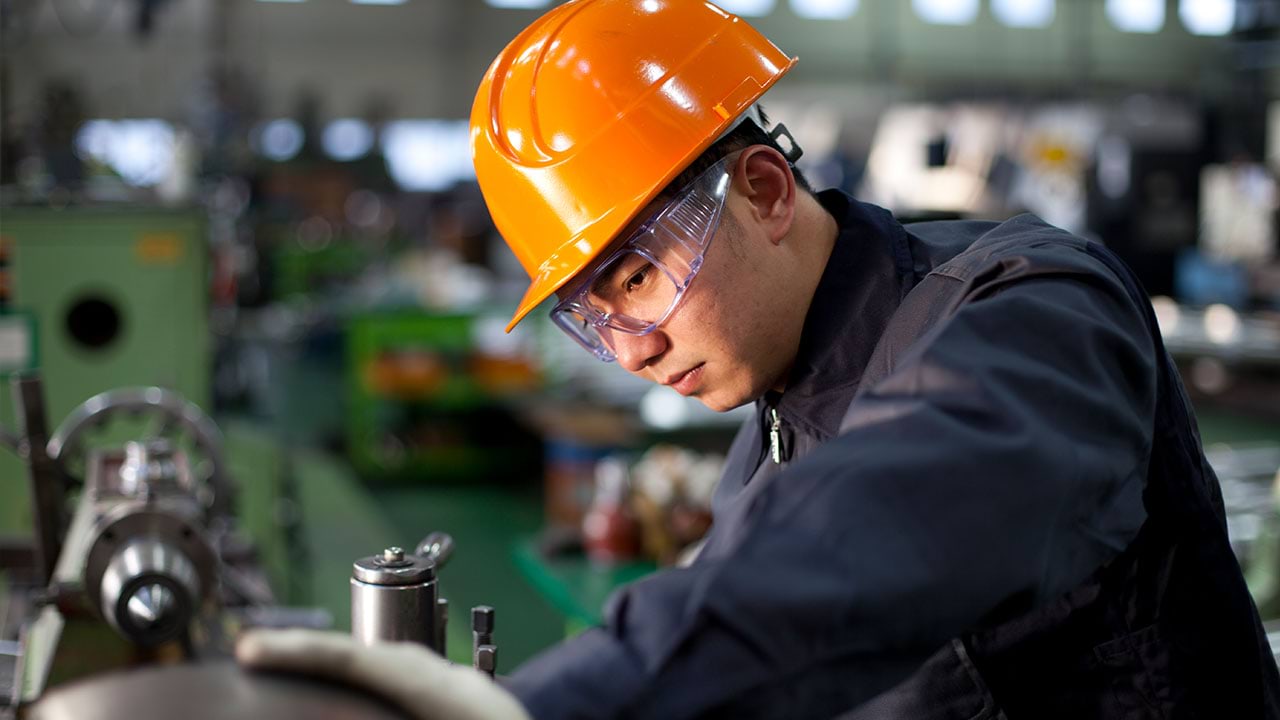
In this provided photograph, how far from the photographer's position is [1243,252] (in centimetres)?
982

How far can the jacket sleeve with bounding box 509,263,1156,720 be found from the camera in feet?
2.30

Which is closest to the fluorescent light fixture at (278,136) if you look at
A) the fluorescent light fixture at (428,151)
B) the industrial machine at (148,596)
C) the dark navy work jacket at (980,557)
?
the fluorescent light fixture at (428,151)

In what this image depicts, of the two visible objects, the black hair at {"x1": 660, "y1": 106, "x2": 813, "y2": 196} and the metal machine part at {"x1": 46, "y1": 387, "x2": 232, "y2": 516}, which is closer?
the black hair at {"x1": 660, "y1": 106, "x2": 813, "y2": 196}

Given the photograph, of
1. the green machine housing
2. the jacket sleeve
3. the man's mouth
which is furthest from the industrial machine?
the green machine housing

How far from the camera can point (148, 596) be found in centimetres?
141

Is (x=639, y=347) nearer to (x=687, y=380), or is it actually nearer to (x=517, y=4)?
(x=687, y=380)

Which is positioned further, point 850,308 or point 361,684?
point 850,308

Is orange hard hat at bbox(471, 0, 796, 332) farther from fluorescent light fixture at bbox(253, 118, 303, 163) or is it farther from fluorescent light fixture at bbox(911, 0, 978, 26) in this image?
fluorescent light fixture at bbox(911, 0, 978, 26)

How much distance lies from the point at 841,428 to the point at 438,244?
30.3ft

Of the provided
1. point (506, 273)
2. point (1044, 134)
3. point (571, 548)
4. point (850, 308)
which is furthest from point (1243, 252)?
point (850, 308)

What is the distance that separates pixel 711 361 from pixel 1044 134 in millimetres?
A: 10695

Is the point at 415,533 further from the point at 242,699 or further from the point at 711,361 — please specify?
the point at 242,699

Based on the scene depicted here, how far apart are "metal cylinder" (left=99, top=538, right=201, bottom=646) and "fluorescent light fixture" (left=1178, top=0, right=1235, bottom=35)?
653 inches

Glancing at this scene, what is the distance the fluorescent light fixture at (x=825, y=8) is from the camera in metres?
14.6
